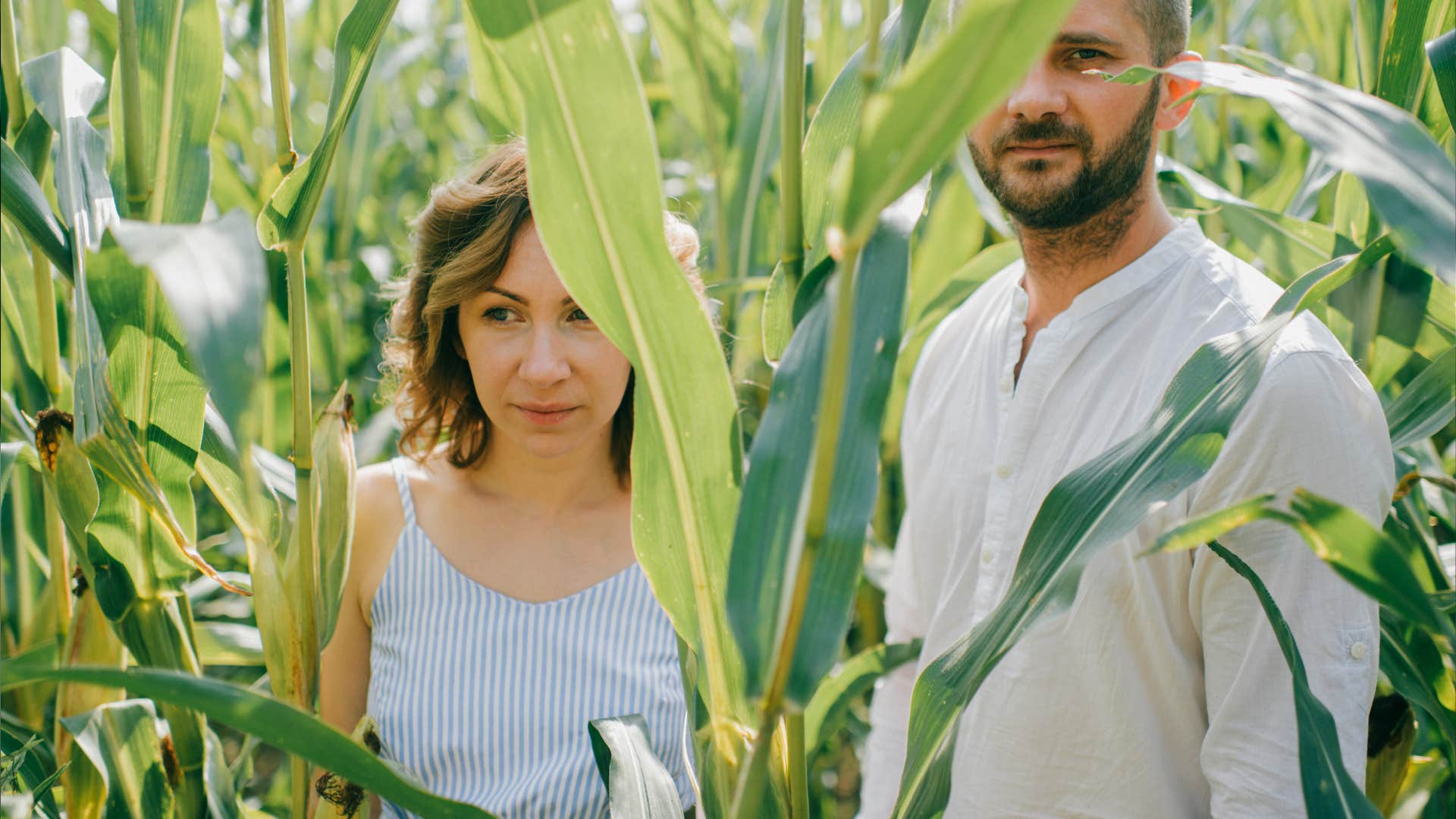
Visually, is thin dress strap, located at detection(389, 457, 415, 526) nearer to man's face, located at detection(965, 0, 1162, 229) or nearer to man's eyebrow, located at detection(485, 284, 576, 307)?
man's eyebrow, located at detection(485, 284, 576, 307)

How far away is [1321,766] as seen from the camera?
24.4 inches

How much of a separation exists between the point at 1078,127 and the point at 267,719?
77cm

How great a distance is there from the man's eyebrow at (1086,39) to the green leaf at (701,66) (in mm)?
475

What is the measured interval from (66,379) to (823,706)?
71cm

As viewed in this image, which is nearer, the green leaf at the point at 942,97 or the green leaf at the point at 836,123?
the green leaf at the point at 942,97

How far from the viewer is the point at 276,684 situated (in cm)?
70

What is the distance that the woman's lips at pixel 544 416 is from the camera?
1.03m

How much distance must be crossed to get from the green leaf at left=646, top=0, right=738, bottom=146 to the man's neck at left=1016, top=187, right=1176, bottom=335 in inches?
18.8

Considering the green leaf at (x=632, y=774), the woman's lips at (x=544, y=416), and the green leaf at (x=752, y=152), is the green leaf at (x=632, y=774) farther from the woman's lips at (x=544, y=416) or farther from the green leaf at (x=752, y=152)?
the green leaf at (x=752, y=152)

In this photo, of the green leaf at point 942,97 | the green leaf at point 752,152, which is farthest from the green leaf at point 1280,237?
the green leaf at point 942,97

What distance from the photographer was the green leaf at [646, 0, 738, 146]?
1.33 meters

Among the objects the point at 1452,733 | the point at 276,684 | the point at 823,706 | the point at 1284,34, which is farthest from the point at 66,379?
the point at 1284,34

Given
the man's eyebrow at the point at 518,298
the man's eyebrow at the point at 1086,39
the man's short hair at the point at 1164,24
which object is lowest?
the man's eyebrow at the point at 518,298

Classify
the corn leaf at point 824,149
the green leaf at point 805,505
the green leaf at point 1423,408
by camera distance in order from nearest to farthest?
the green leaf at point 805,505 → the corn leaf at point 824,149 → the green leaf at point 1423,408
